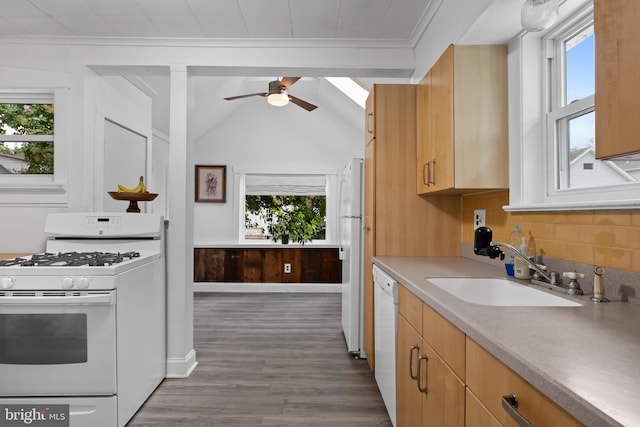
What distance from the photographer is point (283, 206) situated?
5988 mm

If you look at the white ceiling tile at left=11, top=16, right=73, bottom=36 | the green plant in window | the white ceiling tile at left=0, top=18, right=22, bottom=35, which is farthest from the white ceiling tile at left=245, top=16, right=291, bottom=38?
the green plant in window

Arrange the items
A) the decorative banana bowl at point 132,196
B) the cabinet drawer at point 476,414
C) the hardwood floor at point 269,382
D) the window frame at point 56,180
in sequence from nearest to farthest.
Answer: the cabinet drawer at point 476,414 → the hardwood floor at point 269,382 → the decorative banana bowl at point 132,196 → the window frame at point 56,180

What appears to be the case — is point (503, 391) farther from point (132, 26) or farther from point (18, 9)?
point (18, 9)

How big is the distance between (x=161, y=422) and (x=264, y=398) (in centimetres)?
59

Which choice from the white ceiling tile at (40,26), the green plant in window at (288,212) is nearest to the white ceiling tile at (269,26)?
the white ceiling tile at (40,26)

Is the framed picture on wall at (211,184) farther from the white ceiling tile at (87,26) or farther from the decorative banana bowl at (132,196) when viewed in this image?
the white ceiling tile at (87,26)

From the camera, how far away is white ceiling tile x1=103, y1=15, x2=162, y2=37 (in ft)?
8.55

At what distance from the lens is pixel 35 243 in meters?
2.90

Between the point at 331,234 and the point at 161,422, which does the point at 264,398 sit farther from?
the point at 331,234

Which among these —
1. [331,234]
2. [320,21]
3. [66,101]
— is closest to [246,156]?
[331,234]

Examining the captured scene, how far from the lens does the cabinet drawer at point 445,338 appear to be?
1.14 meters

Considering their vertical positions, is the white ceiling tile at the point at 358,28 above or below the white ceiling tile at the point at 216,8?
above

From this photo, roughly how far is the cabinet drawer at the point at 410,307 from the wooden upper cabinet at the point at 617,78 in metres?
0.87

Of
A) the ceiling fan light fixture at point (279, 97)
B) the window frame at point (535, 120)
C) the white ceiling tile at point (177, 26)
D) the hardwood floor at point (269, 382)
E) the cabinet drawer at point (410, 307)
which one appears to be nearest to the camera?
the cabinet drawer at point (410, 307)
